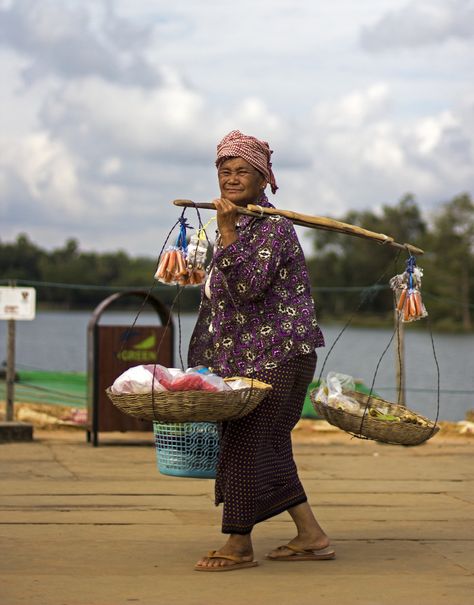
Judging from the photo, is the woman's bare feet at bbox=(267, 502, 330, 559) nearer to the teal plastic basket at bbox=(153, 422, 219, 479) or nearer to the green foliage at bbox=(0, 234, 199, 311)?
the teal plastic basket at bbox=(153, 422, 219, 479)

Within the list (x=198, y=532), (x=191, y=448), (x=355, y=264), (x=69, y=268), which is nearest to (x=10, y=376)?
(x=198, y=532)

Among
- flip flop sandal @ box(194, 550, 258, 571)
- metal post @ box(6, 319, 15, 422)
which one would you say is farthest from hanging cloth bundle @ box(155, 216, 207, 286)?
metal post @ box(6, 319, 15, 422)

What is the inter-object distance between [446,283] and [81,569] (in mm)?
64388

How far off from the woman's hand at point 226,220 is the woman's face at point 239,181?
209 mm

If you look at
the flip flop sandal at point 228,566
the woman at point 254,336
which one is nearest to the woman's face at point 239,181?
the woman at point 254,336

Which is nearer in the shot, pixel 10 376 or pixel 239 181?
pixel 239 181

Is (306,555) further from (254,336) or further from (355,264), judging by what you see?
(355,264)

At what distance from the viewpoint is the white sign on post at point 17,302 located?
11.1m

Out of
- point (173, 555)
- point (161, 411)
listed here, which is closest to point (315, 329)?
point (161, 411)

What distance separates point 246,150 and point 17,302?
600 cm

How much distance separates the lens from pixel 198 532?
255 inches

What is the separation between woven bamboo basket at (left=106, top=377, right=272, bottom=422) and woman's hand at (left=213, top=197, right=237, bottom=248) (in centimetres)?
65

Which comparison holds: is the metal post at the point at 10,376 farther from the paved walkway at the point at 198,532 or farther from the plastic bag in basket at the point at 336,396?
the plastic bag in basket at the point at 336,396

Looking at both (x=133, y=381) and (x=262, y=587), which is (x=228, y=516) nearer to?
(x=262, y=587)
